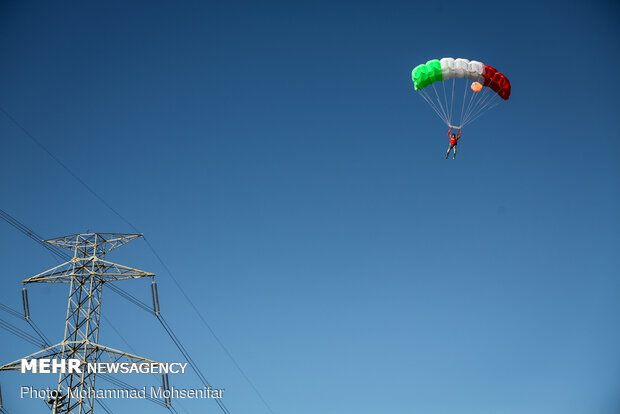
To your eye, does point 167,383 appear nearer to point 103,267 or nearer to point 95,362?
point 95,362

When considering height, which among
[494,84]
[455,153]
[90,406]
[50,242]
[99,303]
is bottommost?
[90,406]

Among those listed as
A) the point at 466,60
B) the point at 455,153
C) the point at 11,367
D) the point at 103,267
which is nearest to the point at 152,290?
the point at 103,267

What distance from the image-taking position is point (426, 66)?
66.4 meters

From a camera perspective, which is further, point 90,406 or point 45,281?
point 45,281

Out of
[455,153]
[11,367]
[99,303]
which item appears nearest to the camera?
[11,367]

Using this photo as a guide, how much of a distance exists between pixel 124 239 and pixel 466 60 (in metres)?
36.4

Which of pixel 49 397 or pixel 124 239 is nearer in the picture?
pixel 49 397

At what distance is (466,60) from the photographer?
6631 cm

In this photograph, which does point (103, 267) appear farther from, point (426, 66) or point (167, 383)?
point (426, 66)

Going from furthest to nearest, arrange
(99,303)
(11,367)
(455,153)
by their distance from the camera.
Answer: (455,153)
(99,303)
(11,367)

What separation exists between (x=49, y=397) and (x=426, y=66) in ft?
141

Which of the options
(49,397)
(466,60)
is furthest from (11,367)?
(466,60)

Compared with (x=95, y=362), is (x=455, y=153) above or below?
above

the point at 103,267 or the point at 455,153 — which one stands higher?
the point at 455,153
